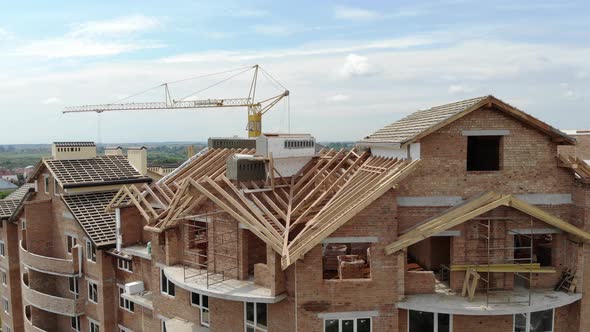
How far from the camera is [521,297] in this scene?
1633 centimetres

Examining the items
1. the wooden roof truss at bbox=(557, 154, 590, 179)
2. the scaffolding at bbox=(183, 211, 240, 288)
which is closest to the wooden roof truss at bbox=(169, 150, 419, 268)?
the scaffolding at bbox=(183, 211, 240, 288)

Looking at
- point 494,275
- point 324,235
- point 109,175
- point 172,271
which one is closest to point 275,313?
point 324,235

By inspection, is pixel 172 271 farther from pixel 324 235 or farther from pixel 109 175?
pixel 109 175

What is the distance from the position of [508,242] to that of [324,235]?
22.8 feet

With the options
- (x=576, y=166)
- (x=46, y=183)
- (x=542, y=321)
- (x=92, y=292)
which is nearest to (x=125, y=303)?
(x=92, y=292)

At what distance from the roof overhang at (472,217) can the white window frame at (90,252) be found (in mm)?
19160

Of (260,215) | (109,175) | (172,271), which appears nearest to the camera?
(260,215)

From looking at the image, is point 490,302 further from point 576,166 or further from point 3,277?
point 3,277

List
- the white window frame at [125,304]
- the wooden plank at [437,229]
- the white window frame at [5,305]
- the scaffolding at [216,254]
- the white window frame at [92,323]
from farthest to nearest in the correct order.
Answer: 1. the white window frame at [5,305]
2. the white window frame at [92,323]
3. the white window frame at [125,304]
4. the scaffolding at [216,254]
5. the wooden plank at [437,229]

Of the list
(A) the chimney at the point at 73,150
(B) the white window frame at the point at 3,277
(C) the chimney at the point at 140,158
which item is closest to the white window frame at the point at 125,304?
(A) the chimney at the point at 73,150

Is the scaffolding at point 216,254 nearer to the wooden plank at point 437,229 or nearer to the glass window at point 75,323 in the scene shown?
the wooden plank at point 437,229

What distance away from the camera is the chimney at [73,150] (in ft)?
104

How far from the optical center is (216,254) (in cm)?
1908

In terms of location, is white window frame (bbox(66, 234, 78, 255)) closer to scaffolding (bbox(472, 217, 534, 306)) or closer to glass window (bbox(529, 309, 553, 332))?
scaffolding (bbox(472, 217, 534, 306))
